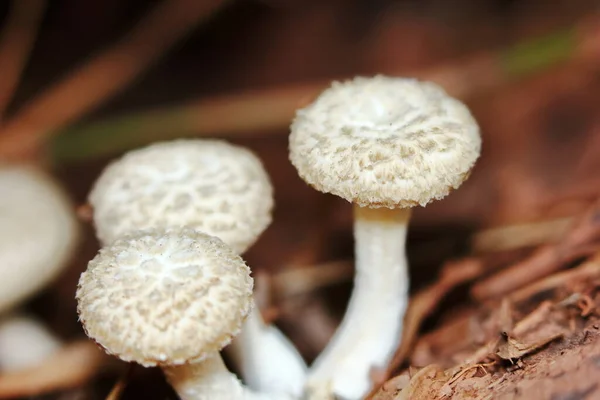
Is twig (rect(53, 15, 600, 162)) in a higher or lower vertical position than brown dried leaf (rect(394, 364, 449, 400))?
higher

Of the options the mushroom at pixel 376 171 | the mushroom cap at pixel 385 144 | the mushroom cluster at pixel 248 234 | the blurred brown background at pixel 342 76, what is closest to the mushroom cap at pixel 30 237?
→ the blurred brown background at pixel 342 76

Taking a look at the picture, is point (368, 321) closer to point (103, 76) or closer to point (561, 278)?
point (561, 278)

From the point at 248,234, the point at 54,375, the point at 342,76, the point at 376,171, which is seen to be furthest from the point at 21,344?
the point at 342,76

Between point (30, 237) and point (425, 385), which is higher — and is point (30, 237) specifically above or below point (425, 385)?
above

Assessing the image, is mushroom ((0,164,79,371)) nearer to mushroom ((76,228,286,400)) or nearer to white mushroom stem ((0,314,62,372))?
white mushroom stem ((0,314,62,372))

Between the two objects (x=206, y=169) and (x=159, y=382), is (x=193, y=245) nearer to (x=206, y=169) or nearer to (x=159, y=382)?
(x=206, y=169)

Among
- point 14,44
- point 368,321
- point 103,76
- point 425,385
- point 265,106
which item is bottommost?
point 425,385

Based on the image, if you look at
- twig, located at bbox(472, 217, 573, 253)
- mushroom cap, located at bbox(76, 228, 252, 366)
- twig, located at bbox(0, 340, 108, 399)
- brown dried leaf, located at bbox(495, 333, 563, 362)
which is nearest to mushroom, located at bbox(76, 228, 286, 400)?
mushroom cap, located at bbox(76, 228, 252, 366)
